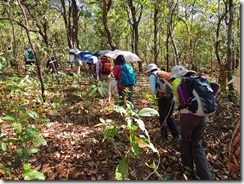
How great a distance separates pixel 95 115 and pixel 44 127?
1409 millimetres

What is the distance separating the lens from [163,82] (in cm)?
495

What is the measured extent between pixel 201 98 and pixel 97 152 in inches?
78.3

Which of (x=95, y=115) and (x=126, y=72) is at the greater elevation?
(x=126, y=72)

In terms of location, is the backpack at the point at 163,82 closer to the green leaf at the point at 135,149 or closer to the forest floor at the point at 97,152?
the forest floor at the point at 97,152

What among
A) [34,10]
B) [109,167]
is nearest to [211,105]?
[109,167]

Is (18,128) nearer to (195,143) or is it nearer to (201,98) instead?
(201,98)

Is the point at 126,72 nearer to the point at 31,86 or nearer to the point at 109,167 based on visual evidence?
the point at 109,167

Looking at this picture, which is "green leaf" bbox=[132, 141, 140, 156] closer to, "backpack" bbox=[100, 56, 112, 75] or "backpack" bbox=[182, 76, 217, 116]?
"backpack" bbox=[182, 76, 217, 116]

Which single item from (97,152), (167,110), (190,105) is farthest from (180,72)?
(97,152)

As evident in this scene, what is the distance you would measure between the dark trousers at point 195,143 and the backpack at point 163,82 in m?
0.97

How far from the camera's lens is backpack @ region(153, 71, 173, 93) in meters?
A: 4.90

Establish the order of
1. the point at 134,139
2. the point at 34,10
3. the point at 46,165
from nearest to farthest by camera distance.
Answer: the point at 134,139
the point at 46,165
the point at 34,10

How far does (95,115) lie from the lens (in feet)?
20.9

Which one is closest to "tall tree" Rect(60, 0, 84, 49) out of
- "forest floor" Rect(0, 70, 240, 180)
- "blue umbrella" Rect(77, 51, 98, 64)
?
"blue umbrella" Rect(77, 51, 98, 64)
